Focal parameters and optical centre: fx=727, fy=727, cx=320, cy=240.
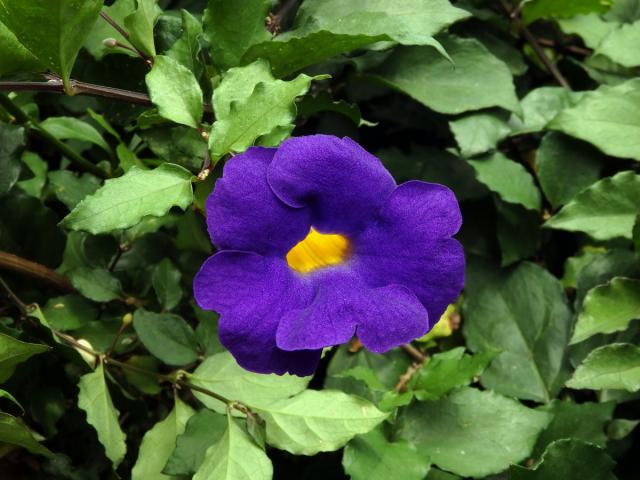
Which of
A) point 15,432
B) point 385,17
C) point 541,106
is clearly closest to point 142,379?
point 15,432

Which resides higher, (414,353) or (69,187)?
(69,187)

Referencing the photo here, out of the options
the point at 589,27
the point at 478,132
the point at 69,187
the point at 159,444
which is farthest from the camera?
the point at 589,27

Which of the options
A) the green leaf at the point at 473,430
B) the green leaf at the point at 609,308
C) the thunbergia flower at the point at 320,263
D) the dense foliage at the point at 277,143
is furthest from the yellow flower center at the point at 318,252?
the green leaf at the point at 609,308

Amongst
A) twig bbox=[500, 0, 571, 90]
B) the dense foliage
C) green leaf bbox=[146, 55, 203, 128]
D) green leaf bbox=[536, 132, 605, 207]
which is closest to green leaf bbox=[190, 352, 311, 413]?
the dense foliage

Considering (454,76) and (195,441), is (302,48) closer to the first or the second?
(454,76)

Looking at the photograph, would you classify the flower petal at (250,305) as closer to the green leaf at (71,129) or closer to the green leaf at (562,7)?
the green leaf at (71,129)

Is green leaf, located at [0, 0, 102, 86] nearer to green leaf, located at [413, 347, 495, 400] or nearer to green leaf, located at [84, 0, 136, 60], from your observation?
green leaf, located at [84, 0, 136, 60]

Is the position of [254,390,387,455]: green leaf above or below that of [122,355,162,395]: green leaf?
above
